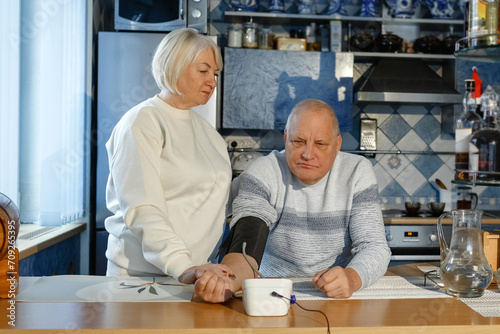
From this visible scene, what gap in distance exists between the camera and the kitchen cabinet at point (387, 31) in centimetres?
360

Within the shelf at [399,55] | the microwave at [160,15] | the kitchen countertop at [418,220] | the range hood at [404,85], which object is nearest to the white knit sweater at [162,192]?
the microwave at [160,15]

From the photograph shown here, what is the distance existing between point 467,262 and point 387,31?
107 inches

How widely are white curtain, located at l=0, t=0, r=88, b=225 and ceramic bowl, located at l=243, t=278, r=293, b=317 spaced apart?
1.46 m

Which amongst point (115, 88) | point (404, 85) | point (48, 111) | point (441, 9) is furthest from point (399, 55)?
point (48, 111)

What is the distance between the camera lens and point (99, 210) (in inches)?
126

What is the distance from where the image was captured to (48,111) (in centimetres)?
258

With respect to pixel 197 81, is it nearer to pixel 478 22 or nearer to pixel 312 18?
pixel 478 22

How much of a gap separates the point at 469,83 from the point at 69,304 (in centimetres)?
140

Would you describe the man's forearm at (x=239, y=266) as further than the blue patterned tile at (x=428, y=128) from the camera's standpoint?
No

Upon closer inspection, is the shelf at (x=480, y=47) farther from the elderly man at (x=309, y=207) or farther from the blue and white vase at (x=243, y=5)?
the blue and white vase at (x=243, y=5)

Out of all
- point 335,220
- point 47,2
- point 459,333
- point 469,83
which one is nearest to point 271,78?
point 47,2

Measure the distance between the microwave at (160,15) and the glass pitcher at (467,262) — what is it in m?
2.21

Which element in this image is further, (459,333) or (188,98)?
(188,98)

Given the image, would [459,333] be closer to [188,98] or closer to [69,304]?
[69,304]
